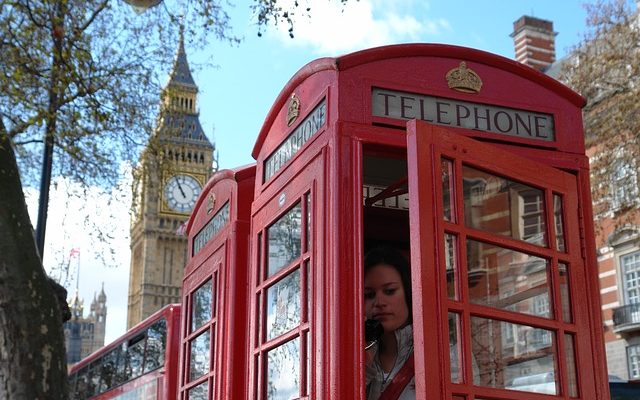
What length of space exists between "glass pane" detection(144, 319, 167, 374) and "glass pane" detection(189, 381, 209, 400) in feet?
20.0

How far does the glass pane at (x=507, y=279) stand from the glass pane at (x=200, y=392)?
3.28 m

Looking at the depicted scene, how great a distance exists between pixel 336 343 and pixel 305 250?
673 mm

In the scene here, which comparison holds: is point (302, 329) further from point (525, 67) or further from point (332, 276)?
point (525, 67)

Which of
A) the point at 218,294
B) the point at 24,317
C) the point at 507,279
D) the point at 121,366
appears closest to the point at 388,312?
the point at 507,279

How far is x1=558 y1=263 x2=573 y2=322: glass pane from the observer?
4.43 meters

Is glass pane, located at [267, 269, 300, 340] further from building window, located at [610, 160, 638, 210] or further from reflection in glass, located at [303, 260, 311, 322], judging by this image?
building window, located at [610, 160, 638, 210]

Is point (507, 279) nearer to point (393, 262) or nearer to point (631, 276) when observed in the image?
point (393, 262)

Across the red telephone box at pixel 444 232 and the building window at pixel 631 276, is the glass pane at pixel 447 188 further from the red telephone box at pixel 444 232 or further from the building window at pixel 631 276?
the building window at pixel 631 276

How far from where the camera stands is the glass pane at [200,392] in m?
6.84

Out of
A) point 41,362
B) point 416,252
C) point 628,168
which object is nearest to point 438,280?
point 416,252

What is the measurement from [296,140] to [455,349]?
180cm

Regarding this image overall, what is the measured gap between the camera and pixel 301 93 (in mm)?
5219

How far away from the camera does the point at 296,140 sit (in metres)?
5.20

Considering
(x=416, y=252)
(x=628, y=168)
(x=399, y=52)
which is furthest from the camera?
(x=628, y=168)
